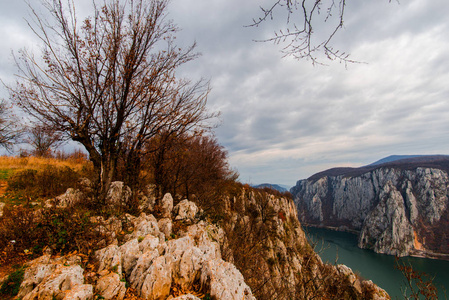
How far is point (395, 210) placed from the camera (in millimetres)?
88125

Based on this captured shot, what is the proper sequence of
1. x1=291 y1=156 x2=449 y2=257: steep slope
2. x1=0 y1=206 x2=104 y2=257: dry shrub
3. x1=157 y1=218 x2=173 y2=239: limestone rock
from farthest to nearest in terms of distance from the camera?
x1=291 y1=156 x2=449 y2=257: steep slope → x1=157 y1=218 x2=173 y2=239: limestone rock → x1=0 y1=206 x2=104 y2=257: dry shrub

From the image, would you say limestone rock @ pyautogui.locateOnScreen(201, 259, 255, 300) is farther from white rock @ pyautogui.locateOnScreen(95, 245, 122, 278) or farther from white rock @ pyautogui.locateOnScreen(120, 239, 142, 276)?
white rock @ pyautogui.locateOnScreen(95, 245, 122, 278)

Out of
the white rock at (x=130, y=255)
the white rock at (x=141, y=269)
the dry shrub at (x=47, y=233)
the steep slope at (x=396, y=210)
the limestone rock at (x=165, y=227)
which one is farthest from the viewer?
the steep slope at (x=396, y=210)

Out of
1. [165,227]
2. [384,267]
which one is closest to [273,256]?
[165,227]

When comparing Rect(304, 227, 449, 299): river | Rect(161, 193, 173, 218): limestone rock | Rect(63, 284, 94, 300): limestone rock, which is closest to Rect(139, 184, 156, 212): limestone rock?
Rect(161, 193, 173, 218): limestone rock

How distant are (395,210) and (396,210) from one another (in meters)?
0.38

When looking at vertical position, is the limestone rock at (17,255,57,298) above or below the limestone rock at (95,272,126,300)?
above

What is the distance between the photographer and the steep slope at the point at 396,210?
278ft

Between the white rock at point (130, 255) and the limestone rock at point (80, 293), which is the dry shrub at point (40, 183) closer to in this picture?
the white rock at point (130, 255)

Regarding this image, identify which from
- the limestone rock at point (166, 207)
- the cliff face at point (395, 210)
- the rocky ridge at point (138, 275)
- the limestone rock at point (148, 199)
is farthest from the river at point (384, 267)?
the rocky ridge at point (138, 275)

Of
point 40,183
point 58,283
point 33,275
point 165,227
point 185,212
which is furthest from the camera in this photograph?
point 185,212

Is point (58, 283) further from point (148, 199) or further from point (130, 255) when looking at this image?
point (148, 199)

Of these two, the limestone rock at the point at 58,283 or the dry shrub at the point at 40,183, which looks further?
the dry shrub at the point at 40,183

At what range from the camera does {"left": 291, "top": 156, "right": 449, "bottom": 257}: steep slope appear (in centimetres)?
8462
